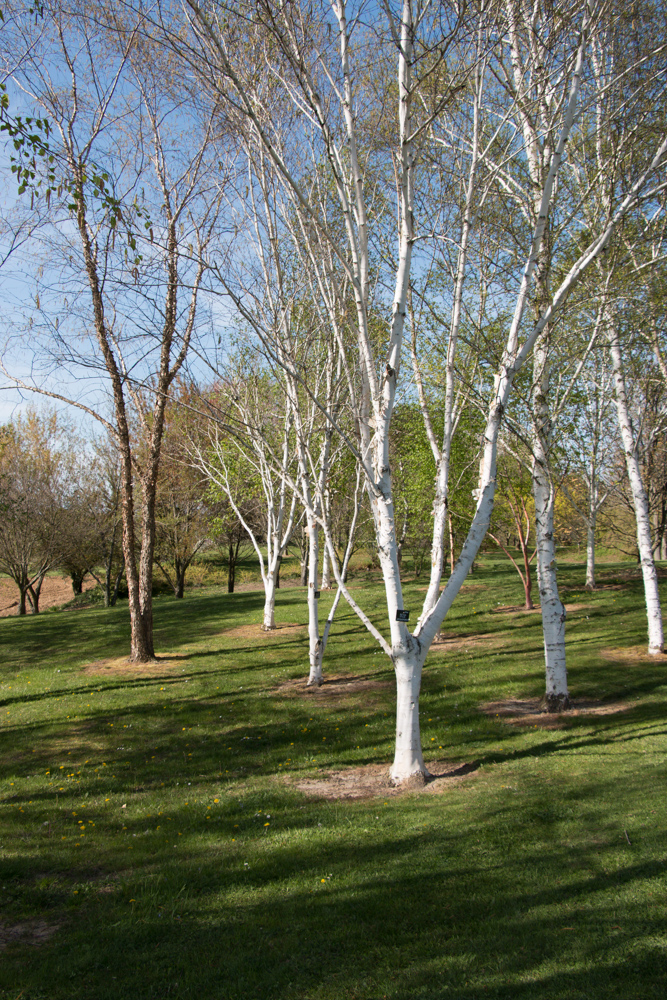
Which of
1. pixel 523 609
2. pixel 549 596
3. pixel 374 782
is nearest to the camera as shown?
pixel 374 782

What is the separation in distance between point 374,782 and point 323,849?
5.89 ft

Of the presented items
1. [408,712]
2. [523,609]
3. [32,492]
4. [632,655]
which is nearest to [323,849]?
[408,712]

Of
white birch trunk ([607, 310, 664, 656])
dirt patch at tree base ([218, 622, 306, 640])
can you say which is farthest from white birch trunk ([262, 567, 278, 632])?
white birch trunk ([607, 310, 664, 656])

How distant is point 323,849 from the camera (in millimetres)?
5320

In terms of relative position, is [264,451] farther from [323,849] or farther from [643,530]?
[323,849]

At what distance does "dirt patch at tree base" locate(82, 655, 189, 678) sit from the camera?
12930 millimetres

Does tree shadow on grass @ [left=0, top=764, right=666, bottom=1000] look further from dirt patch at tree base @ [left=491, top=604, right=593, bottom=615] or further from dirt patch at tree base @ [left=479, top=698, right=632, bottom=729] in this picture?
dirt patch at tree base @ [left=491, top=604, right=593, bottom=615]

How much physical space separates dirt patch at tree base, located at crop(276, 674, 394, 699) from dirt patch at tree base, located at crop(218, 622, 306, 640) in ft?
13.7

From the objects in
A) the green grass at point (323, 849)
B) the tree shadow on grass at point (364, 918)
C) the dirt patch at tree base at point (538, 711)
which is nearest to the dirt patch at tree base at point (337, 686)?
the green grass at point (323, 849)

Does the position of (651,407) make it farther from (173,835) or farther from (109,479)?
(109,479)

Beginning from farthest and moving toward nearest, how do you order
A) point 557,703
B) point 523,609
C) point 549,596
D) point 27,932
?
point 523,609 → point 557,703 → point 549,596 → point 27,932

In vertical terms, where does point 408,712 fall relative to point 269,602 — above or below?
below

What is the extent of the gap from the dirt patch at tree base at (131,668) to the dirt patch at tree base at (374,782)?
253 inches

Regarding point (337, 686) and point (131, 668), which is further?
point (131, 668)
